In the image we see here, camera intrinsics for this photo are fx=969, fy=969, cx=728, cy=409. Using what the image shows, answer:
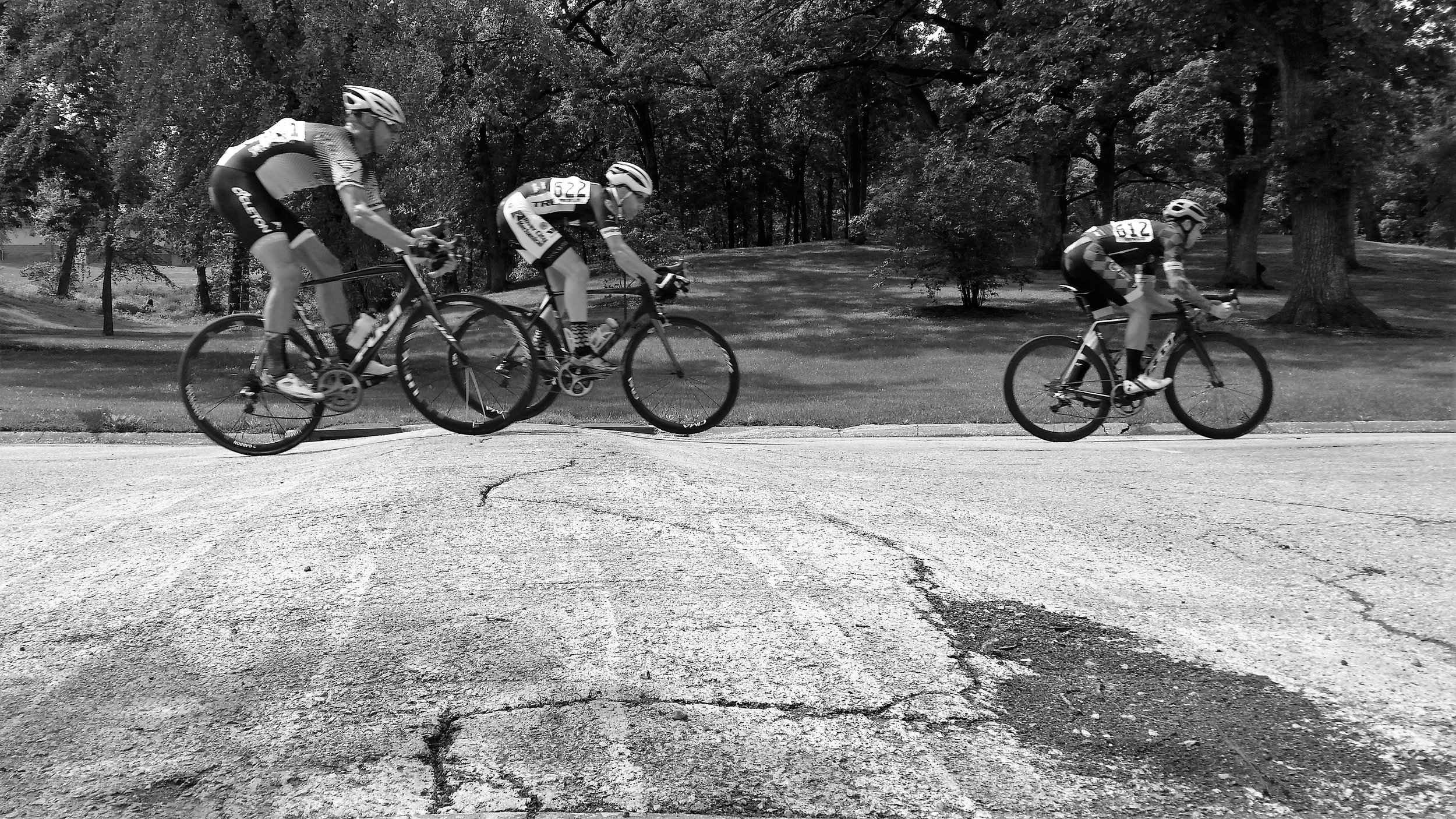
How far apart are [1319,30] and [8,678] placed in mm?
23573

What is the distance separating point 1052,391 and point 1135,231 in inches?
59.8

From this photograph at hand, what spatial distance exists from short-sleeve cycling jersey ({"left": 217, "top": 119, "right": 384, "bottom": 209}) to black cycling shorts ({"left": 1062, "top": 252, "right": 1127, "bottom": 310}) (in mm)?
5662

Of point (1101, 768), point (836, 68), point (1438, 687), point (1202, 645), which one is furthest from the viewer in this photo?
point (836, 68)

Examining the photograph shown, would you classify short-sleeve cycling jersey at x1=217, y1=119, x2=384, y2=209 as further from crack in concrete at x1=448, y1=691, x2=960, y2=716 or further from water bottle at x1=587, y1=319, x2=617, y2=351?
crack in concrete at x1=448, y1=691, x2=960, y2=716

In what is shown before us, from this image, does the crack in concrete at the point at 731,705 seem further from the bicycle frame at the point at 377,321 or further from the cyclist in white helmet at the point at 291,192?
the bicycle frame at the point at 377,321

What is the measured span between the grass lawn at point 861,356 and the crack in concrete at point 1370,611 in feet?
16.0

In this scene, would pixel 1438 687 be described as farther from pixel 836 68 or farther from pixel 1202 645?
pixel 836 68

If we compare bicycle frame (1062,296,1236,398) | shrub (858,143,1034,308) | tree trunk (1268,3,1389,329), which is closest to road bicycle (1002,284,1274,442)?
bicycle frame (1062,296,1236,398)

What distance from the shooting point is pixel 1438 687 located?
10.0 feet

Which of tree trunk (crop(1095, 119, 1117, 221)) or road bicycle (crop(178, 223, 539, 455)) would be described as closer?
road bicycle (crop(178, 223, 539, 455))

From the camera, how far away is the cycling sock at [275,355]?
6.57 metres

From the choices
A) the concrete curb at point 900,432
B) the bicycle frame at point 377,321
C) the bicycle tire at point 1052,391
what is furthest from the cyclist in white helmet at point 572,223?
the bicycle tire at point 1052,391

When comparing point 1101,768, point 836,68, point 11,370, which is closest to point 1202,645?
point 1101,768

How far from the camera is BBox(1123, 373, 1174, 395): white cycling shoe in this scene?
8.17 meters
